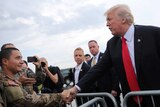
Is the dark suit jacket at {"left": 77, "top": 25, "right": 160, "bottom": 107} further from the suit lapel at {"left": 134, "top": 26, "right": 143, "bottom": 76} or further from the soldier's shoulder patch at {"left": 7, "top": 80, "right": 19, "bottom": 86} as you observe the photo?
the soldier's shoulder patch at {"left": 7, "top": 80, "right": 19, "bottom": 86}

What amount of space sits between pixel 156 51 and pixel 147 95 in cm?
53

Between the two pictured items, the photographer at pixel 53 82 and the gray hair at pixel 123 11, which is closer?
the gray hair at pixel 123 11

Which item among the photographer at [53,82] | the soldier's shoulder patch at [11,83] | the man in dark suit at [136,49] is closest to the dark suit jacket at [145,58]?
the man in dark suit at [136,49]

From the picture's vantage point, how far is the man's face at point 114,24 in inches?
156

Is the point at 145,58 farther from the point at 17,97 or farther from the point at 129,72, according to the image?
the point at 17,97

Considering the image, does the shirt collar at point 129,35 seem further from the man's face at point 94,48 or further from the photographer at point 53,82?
the man's face at point 94,48

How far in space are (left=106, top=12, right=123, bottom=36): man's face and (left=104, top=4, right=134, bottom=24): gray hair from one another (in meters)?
0.05

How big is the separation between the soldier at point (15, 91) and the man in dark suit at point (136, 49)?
0.66 m

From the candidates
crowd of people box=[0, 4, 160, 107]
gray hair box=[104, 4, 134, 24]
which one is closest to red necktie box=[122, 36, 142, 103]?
crowd of people box=[0, 4, 160, 107]

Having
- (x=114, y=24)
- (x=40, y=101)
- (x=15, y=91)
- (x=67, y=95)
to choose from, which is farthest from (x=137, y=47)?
(x=15, y=91)

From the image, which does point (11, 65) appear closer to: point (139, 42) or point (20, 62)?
point (20, 62)

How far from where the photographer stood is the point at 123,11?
4.02 m

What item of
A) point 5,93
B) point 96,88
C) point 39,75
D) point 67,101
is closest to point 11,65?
point 5,93

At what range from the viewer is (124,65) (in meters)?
3.86
